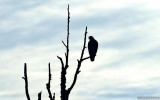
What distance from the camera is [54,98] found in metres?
9.66

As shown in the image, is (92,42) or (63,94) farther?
(92,42)

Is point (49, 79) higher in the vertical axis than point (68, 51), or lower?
lower

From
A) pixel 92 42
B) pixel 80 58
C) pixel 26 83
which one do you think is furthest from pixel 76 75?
pixel 92 42

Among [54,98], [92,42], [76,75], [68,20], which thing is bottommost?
[54,98]

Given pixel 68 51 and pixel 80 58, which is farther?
pixel 80 58

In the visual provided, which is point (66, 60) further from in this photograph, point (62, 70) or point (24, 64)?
point (24, 64)

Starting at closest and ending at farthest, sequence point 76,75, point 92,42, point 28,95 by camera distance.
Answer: point 28,95 → point 76,75 → point 92,42

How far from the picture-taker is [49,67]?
991 centimetres

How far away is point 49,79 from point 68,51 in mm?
967

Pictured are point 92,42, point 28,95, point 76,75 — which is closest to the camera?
point 28,95

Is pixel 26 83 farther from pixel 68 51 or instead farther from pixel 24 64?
pixel 68 51

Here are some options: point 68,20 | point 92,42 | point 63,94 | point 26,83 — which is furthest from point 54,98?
point 92,42

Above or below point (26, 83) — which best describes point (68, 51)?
above

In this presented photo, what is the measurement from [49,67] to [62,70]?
389mm
